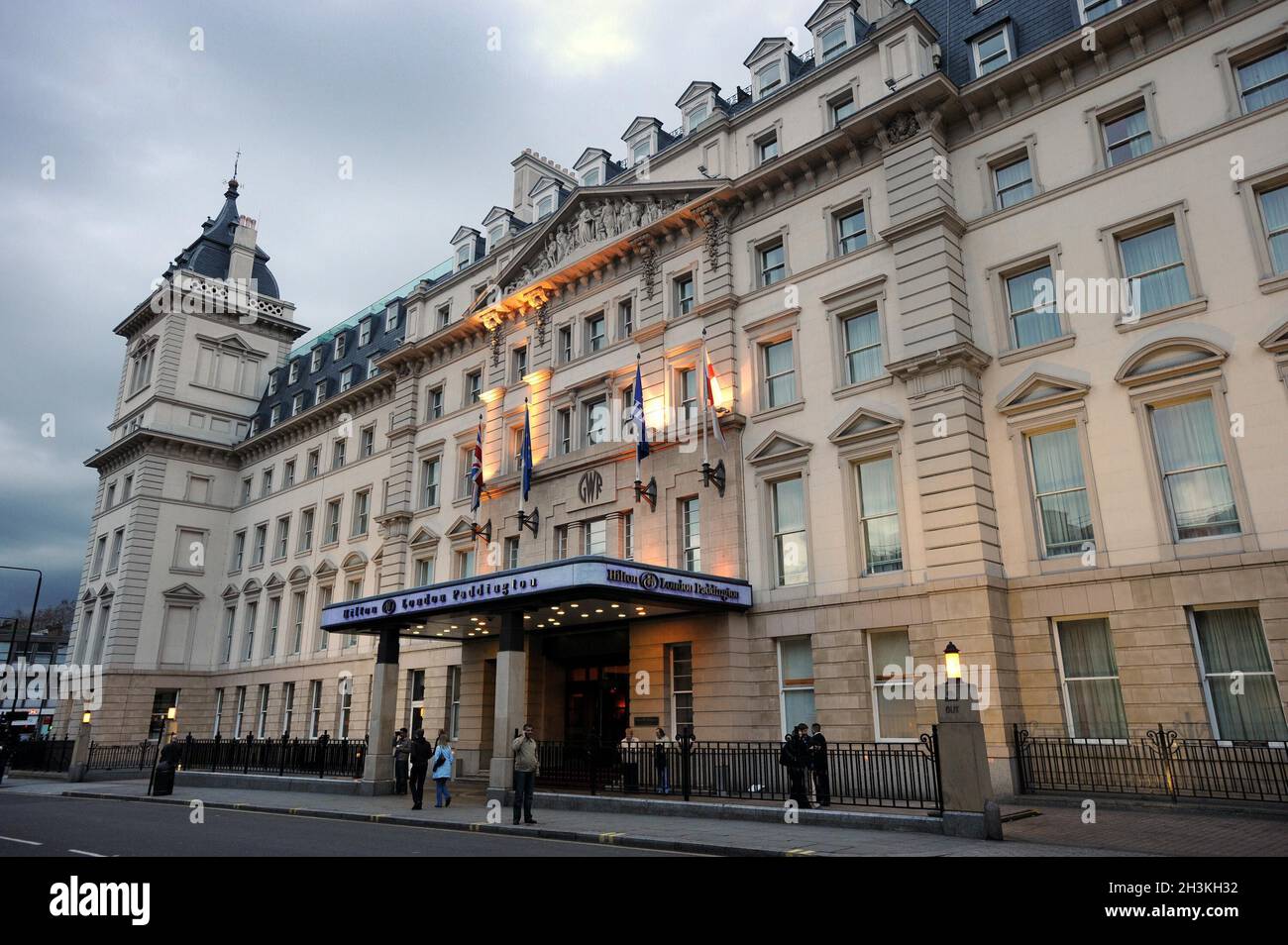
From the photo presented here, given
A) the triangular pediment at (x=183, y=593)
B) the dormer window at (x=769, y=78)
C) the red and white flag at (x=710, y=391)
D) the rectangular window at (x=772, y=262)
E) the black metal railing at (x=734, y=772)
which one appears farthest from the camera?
the triangular pediment at (x=183, y=593)

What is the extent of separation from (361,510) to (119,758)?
15.6 m

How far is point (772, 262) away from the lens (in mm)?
25969

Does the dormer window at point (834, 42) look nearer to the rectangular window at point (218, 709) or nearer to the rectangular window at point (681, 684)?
the rectangular window at point (681, 684)

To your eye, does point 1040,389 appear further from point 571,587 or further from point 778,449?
point 571,587

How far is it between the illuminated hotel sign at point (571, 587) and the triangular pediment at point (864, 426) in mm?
4879

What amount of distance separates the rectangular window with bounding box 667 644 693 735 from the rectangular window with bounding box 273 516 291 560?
2801cm

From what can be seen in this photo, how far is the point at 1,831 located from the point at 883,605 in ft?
A: 62.2

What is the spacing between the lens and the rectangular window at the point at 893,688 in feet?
65.9

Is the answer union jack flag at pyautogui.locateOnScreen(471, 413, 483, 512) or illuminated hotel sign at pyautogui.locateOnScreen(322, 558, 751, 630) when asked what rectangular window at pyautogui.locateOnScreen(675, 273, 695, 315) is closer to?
union jack flag at pyautogui.locateOnScreen(471, 413, 483, 512)

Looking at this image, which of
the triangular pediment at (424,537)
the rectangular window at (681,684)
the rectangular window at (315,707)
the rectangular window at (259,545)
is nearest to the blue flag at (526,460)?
the triangular pediment at (424,537)

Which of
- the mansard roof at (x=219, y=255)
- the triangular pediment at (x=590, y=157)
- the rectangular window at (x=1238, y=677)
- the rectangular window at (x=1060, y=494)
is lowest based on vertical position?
the rectangular window at (x=1238, y=677)

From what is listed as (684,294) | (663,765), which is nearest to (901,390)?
(684,294)
